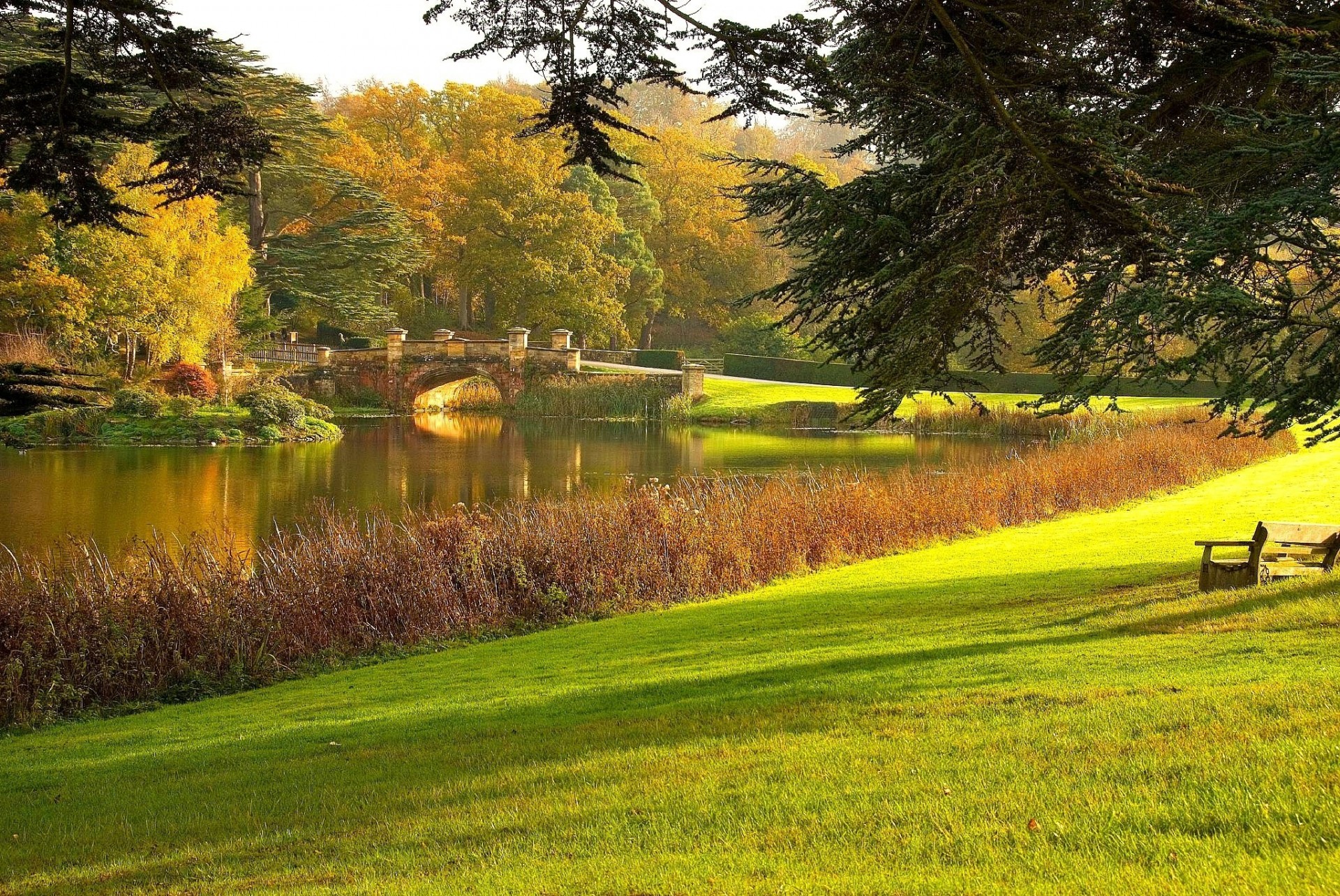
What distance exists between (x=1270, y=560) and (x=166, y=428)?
2897 centimetres

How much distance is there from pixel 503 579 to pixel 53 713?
173 inches

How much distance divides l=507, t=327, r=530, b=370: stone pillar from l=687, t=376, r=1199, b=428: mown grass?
7040mm

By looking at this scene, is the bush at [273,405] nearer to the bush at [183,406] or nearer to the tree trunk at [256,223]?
the bush at [183,406]

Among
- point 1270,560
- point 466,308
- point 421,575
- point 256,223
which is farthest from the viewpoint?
point 466,308

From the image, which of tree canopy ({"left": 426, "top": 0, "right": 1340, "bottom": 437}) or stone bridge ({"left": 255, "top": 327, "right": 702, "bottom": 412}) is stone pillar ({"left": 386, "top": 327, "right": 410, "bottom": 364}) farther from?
A: tree canopy ({"left": 426, "top": 0, "right": 1340, "bottom": 437})

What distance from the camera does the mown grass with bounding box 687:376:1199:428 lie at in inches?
1483

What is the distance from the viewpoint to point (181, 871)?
4.52 metres

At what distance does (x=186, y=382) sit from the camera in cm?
3478

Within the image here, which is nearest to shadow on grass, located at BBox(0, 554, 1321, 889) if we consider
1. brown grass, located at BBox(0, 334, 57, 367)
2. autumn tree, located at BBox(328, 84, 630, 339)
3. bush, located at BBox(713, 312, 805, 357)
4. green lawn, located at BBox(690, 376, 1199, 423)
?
brown grass, located at BBox(0, 334, 57, 367)

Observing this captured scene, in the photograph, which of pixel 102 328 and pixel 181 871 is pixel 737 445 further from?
pixel 181 871

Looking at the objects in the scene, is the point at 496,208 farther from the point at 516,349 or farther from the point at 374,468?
the point at 374,468

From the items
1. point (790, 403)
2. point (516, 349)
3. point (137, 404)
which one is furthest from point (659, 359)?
point (137, 404)

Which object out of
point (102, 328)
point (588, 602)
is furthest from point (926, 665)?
point (102, 328)

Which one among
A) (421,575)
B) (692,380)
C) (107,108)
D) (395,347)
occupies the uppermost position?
(107,108)
